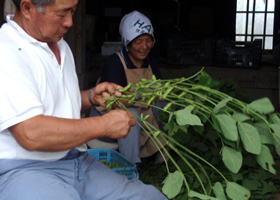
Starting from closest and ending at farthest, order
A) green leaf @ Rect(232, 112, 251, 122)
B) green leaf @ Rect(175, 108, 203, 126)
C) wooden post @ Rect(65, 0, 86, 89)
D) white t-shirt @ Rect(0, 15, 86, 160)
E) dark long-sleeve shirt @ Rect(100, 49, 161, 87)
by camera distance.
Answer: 1. white t-shirt @ Rect(0, 15, 86, 160)
2. green leaf @ Rect(175, 108, 203, 126)
3. green leaf @ Rect(232, 112, 251, 122)
4. dark long-sleeve shirt @ Rect(100, 49, 161, 87)
5. wooden post @ Rect(65, 0, 86, 89)

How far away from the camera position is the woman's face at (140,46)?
3.45 metres

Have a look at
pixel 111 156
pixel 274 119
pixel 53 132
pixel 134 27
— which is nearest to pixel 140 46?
pixel 134 27

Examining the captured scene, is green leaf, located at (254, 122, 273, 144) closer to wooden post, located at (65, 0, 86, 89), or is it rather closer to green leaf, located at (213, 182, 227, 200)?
green leaf, located at (213, 182, 227, 200)

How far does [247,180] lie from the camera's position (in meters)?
3.01

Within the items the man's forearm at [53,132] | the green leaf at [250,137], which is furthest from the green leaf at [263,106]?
the man's forearm at [53,132]

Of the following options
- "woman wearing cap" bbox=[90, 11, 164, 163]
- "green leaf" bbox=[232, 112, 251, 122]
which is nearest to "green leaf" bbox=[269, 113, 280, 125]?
"green leaf" bbox=[232, 112, 251, 122]

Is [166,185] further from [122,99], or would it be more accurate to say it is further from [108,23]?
[108,23]

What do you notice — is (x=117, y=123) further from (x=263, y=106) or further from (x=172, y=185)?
(x=263, y=106)

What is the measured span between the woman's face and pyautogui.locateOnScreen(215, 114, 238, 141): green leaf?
67.7 inches

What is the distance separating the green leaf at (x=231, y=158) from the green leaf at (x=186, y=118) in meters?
0.19

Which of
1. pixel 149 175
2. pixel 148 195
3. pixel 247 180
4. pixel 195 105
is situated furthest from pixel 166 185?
pixel 149 175

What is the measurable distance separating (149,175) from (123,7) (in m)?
5.99

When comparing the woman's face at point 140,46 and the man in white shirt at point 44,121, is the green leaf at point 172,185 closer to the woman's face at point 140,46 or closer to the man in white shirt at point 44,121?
the man in white shirt at point 44,121

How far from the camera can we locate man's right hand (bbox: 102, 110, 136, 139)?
177 cm
